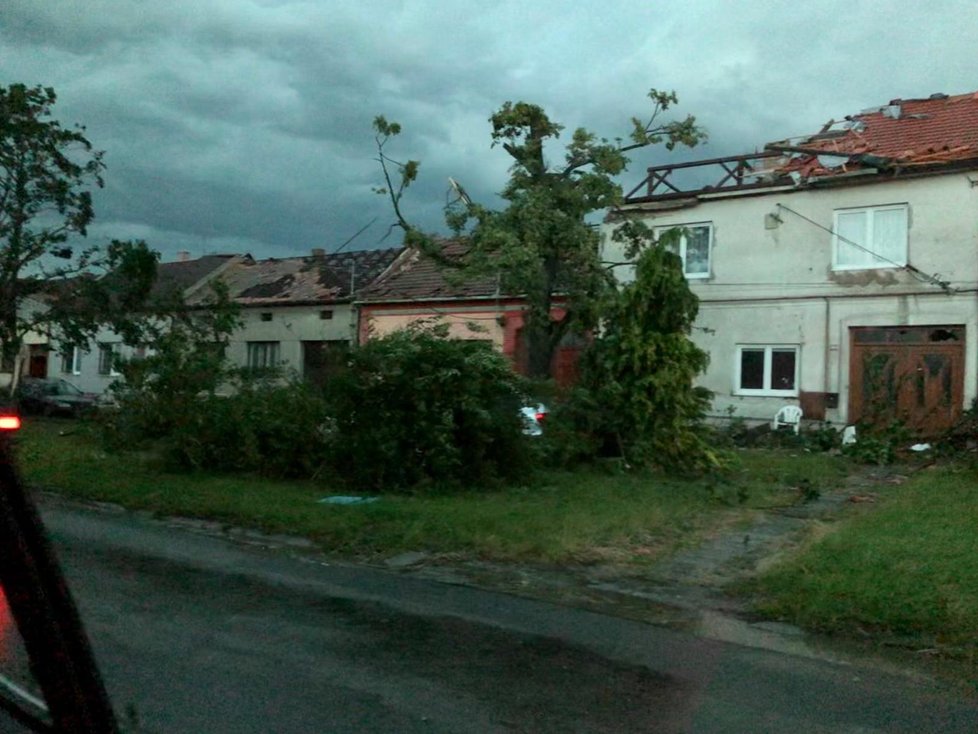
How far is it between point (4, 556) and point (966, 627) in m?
6.96

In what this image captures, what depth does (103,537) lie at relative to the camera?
11047 millimetres

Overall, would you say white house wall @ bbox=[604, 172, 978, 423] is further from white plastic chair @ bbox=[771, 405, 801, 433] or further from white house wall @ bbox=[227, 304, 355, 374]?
white house wall @ bbox=[227, 304, 355, 374]

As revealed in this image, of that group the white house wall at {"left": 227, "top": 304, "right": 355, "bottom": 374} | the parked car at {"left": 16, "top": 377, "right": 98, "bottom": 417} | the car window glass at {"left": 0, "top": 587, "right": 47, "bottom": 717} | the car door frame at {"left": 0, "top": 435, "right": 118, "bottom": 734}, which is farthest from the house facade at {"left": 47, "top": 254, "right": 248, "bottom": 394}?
the car door frame at {"left": 0, "top": 435, "right": 118, "bottom": 734}

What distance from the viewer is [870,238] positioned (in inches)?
843

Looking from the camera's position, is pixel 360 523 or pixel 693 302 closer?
pixel 360 523

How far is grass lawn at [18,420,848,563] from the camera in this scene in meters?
10.5

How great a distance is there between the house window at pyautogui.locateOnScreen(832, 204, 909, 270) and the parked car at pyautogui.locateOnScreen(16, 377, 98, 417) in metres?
22.0

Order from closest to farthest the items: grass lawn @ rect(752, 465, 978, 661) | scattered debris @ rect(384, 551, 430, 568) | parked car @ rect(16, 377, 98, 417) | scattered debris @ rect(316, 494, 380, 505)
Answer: grass lawn @ rect(752, 465, 978, 661) → scattered debris @ rect(384, 551, 430, 568) → scattered debris @ rect(316, 494, 380, 505) → parked car @ rect(16, 377, 98, 417)

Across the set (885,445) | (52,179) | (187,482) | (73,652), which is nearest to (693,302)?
(885,445)

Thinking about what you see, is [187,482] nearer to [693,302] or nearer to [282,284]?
[693,302]

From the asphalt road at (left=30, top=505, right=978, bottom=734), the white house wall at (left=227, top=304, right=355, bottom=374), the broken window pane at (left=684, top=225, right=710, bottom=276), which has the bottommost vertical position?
the asphalt road at (left=30, top=505, right=978, bottom=734)

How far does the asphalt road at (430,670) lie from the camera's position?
5527 mm

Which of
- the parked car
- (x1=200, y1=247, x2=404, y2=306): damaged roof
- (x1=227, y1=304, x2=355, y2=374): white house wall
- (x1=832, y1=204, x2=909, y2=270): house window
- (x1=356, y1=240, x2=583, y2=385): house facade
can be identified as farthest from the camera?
(x1=200, y1=247, x2=404, y2=306): damaged roof

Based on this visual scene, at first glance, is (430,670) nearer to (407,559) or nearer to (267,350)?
(407,559)
